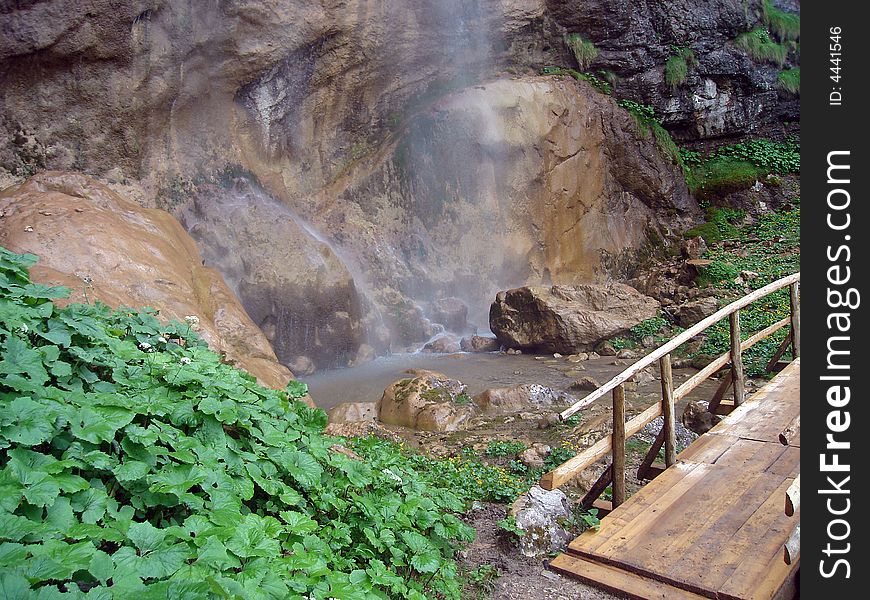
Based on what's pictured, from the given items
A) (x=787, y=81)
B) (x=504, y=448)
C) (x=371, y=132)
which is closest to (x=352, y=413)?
(x=504, y=448)

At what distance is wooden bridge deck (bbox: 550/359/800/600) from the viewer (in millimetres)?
3246

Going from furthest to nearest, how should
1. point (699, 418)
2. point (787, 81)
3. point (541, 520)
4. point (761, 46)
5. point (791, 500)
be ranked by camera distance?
1. point (787, 81)
2. point (761, 46)
3. point (699, 418)
4. point (541, 520)
5. point (791, 500)

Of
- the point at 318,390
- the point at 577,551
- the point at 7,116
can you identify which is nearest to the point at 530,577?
the point at 577,551

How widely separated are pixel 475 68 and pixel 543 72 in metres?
2.03

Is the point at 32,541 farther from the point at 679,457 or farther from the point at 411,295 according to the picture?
the point at 411,295

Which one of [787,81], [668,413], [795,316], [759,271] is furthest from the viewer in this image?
[787,81]

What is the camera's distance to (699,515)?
3883 millimetres

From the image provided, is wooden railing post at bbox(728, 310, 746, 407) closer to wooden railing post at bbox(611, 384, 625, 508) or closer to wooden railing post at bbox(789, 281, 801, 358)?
wooden railing post at bbox(789, 281, 801, 358)

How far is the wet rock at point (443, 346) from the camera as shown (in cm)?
1338

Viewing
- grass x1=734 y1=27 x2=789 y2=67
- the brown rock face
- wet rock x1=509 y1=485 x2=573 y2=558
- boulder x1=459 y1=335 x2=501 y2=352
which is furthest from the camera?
grass x1=734 y1=27 x2=789 y2=67


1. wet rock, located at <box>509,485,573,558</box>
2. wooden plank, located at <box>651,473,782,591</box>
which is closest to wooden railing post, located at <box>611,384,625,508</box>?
wet rock, located at <box>509,485,573,558</box>

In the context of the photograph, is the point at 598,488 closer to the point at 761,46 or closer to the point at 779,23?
the point at 761,46

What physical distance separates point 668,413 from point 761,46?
18.0 metres

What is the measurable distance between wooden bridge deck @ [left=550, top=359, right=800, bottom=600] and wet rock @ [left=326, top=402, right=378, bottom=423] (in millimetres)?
4431
